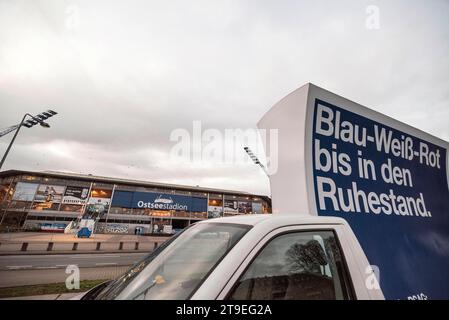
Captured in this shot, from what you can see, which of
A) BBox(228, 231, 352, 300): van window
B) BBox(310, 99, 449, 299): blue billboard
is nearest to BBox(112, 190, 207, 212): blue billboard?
BBox(310, 99, 449, 299): blue billboard

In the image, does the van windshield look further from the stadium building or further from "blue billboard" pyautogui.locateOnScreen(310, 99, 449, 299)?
the stadium building

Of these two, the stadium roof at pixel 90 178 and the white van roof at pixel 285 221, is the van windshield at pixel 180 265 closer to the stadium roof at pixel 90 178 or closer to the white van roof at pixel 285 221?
the white van roof at pixel 285 221

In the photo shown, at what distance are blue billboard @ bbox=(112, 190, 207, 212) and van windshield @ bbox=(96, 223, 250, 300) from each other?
5494 cm

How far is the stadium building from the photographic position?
44.8 metres

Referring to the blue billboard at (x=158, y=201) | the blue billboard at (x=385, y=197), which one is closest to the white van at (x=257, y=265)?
the blue billboard at (x=385, y=197)

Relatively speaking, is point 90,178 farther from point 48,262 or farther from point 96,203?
point 48,262

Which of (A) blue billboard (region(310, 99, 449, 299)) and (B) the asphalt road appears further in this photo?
(B) the asphalt road

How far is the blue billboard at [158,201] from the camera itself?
51397mm

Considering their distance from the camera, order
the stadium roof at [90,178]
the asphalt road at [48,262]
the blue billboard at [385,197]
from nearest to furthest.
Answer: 1. the blue billboard at [385,197]
2. the asphalt road at [48,262]
3. the stadium roof at [90,178]

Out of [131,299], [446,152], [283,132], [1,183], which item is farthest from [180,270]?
[1,183]

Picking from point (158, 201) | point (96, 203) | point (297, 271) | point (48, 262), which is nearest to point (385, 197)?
point (297, 271)

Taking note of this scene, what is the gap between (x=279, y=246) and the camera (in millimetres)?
1533

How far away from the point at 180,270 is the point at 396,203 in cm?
418

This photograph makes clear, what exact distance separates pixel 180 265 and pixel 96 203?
5656 cm
